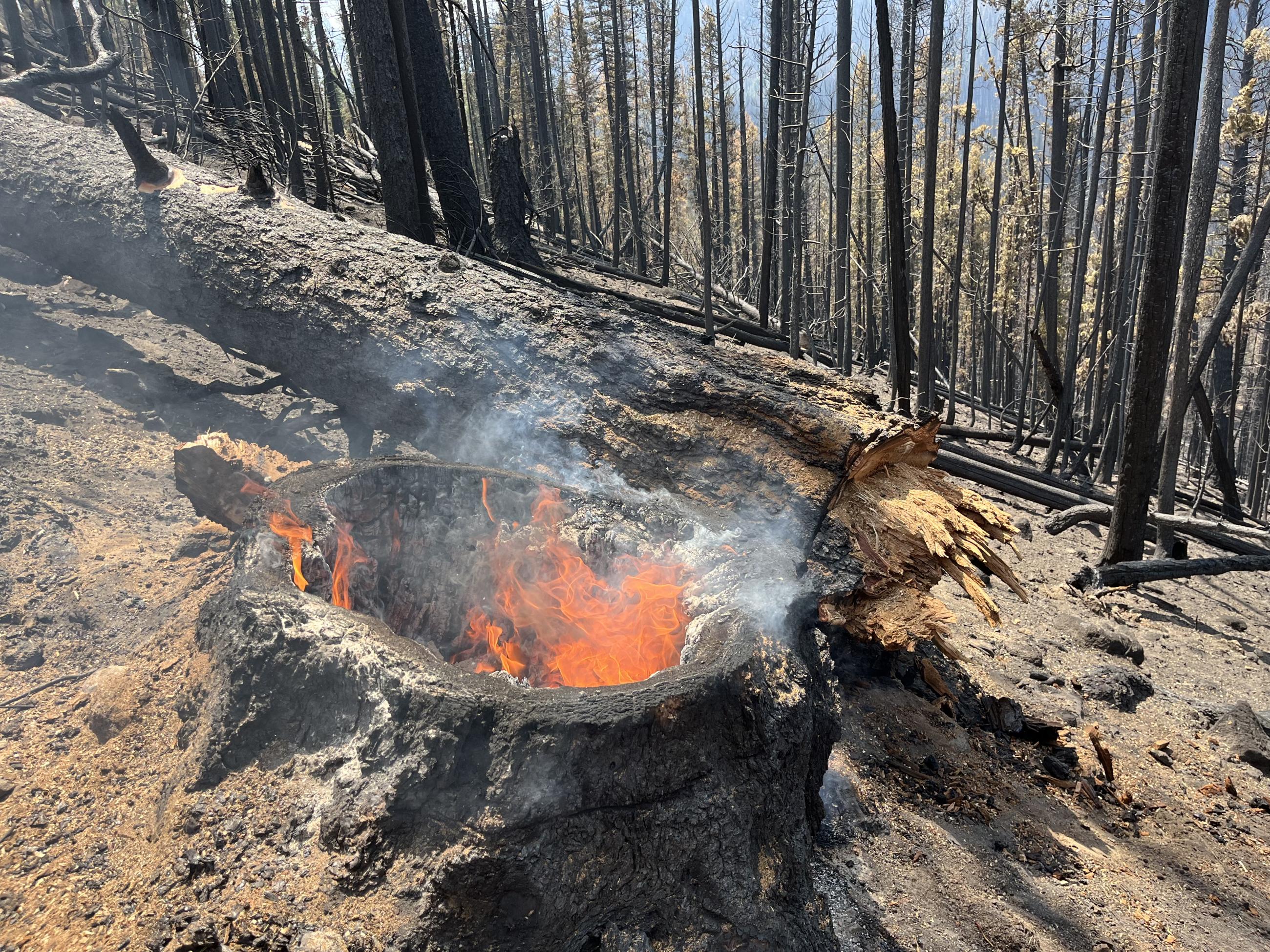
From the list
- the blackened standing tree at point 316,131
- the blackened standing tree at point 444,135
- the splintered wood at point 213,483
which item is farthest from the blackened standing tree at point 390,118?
the splintered wood at point 213,483

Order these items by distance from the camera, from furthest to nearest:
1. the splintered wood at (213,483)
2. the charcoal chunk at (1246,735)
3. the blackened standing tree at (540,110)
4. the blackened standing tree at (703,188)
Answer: the blackened standing tree at (540,110), the blackened standing tree at (703,188), the charcoal chunk at (1246,735), the splintered wood at (213,483)

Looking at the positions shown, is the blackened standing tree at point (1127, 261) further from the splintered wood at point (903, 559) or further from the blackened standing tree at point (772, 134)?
the splintered wood at point (903, 559)

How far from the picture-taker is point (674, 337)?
3.78 meters

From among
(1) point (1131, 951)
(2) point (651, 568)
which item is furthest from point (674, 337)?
(1) point (1131, 951)

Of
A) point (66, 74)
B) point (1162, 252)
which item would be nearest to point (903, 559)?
point (1162, 252)

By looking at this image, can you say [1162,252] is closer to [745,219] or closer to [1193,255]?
[1193,255]

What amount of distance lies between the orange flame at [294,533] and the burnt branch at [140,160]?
3316 mm

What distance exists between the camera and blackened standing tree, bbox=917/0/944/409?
625 cm

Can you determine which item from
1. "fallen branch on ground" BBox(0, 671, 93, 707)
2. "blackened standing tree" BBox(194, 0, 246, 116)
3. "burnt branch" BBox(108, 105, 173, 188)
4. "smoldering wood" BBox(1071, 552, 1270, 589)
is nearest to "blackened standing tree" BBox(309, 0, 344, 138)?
"blackened standing tree" BBox(194, 0, 246, 116)

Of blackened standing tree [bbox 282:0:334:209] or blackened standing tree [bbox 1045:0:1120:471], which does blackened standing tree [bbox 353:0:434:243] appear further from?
blackened standing tree [bbox 1045:0:1120:471]

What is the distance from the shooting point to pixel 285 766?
2068mm

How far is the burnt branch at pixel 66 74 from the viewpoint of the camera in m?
6.16

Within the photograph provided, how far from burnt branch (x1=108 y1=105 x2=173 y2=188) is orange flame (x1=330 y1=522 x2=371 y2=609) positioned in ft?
11.2

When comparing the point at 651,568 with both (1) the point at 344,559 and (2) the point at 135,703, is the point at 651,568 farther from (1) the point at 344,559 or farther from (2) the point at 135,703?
(2) the point at 135,703
